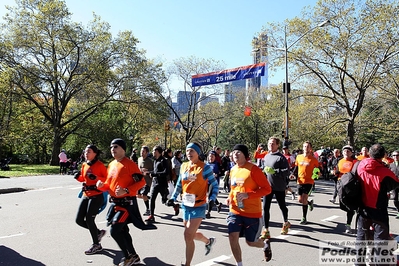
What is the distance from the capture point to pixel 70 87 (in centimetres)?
3080

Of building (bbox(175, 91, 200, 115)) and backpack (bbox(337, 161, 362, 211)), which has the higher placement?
building (bbox(175, 91, 200, 115))

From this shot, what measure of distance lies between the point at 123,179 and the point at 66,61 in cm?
2768

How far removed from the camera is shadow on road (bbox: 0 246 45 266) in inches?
200

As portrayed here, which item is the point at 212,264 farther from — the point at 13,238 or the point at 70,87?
the point at 70,87

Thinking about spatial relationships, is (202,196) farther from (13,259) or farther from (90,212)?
(13,259)

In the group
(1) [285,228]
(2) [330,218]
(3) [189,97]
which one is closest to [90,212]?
(1) [285,228]

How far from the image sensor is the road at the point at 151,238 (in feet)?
17.6

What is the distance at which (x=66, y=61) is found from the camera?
29750 millimetres

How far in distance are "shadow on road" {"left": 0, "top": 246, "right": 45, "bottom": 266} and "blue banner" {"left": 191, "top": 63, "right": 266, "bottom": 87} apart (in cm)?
1466

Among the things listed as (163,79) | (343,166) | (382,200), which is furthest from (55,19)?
(382,200)

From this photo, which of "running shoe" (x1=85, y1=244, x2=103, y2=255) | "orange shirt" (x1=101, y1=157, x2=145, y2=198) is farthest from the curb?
"orange shirt" (x1=101, y1=157, x2=145, y2=198)

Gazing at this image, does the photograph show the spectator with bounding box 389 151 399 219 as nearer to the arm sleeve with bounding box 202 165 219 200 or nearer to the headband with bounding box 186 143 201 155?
the arm sleeve with bounding box 202 165 219 200

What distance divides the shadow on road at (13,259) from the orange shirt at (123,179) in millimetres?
1540

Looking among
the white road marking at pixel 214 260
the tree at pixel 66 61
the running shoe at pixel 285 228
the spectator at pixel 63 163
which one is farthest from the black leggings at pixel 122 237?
the tree at pixel 66 61
